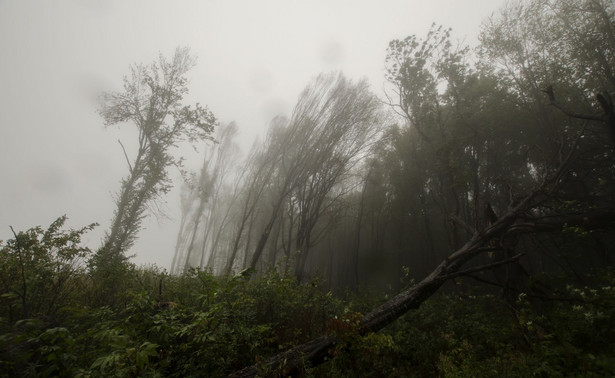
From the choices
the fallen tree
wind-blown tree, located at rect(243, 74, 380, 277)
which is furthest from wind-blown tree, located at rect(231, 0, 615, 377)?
wind-blown tree, located at rect(243, 74, 380, 277)

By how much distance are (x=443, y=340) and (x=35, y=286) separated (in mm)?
→ 7773

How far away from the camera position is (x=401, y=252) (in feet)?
46.4

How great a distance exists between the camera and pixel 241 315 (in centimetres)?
418

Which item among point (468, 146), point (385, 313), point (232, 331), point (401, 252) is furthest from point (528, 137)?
point (232, 331)

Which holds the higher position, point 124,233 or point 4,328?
point 124,233

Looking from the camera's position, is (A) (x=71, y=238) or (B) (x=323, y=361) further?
(A) (x=71, y=238)

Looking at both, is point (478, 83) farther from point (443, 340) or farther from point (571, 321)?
point (443, 340)

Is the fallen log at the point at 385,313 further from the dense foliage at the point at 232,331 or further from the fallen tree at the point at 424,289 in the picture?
the dense foliage at the point at 232,331

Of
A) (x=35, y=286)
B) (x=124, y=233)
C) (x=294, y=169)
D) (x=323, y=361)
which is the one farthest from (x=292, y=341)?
(x=124, y=233)

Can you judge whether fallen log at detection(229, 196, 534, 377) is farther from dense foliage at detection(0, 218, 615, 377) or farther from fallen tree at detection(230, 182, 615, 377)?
dense foliage at detection(0, 218, 615, 377)

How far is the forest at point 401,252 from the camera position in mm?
3305

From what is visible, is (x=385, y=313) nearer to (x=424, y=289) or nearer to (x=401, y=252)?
(x=424, y=289)

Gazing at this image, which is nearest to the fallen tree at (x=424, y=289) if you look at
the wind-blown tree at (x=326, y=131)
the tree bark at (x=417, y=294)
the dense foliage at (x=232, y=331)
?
the tree bark at (x=417, y=294)

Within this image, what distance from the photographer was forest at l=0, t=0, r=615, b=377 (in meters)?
3.30
